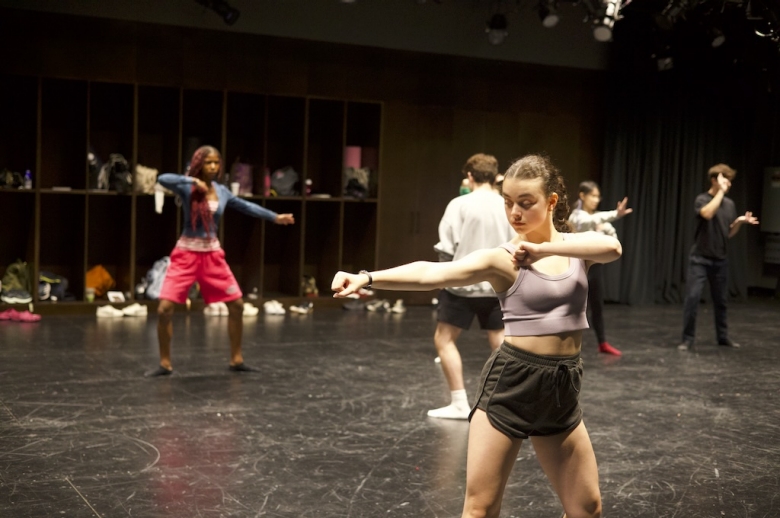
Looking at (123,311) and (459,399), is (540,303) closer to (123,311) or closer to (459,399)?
(459,399)

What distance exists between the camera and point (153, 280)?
910 centimetres

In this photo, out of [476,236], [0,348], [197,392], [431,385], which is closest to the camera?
[476,236]

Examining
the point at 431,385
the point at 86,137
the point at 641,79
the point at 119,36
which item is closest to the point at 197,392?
the point at 431,385

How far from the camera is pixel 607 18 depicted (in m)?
8.64

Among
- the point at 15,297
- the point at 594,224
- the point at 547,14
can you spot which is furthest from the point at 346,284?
the point at 547,14

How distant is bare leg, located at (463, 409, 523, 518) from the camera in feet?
8.14

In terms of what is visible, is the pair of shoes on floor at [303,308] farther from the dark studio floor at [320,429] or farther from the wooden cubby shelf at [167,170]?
the dark studio floor at [320,429]

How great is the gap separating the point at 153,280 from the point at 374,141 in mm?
2851

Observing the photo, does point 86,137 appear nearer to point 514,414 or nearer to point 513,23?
point 513,23

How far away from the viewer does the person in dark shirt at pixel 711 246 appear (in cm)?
772

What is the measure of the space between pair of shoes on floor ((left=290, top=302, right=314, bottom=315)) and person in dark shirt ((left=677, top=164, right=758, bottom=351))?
11.9 ft

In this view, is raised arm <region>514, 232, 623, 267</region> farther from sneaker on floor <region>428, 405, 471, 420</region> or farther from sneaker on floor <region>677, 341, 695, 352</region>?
sneaker on floor <region>677, 341, 695, 352</region>

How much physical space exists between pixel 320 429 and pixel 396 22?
21.3 ft

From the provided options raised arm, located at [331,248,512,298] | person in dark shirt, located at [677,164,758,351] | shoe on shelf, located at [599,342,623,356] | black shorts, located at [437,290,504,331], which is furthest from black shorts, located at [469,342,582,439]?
person in dark shirt, located at [677,164,758,351]
